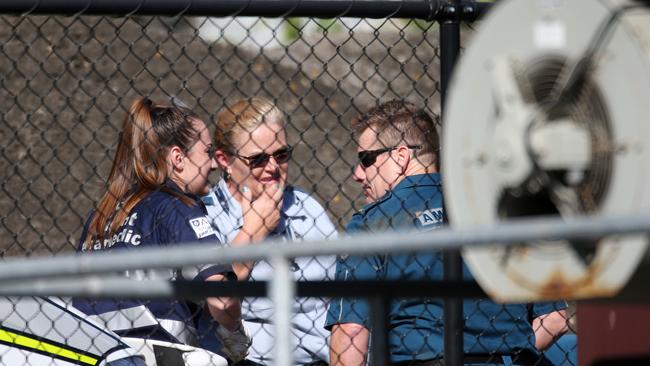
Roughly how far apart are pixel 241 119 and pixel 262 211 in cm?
36

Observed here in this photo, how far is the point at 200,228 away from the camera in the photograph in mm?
3881

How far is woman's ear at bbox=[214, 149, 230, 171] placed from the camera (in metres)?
4.37

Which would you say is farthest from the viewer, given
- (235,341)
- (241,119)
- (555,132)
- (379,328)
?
(241,119)

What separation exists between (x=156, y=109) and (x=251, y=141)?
0.38 m

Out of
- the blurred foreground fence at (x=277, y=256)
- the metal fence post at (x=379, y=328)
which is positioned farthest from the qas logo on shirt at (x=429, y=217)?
the blurred foreground fence at (x=277, y=256)

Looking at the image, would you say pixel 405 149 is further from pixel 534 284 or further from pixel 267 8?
pixel 534 284

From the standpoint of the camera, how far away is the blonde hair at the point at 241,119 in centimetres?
428

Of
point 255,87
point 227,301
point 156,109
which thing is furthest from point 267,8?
point 255,87

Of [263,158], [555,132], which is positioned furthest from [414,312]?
[555,132]

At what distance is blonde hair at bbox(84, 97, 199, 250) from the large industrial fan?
198cm

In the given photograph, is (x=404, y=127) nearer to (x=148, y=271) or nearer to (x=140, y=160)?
(x=140, y=160)

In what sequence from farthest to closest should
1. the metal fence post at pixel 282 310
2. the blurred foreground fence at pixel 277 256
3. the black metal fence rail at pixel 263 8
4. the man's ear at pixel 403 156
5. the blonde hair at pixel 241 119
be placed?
the blonde hair at pixel 241 119 → the man's ear at pixel 403 156 → the black metal fence rail at pixel 263 8 → the metal fence post at pixel 282 310 → the blurred foreground fence at pixel 277 256

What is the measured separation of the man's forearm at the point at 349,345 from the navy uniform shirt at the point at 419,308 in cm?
3

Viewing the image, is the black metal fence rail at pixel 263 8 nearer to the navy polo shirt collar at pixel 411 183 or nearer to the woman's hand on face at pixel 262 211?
the navy polo shirt collar at pixel 411 183
